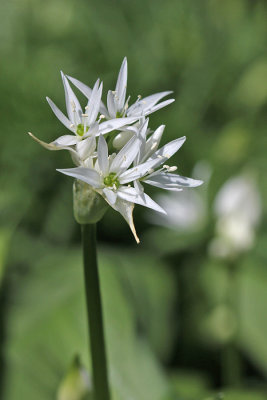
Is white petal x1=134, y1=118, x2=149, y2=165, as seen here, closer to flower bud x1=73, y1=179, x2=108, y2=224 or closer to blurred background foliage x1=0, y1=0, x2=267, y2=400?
flower bud x1=73, y1=179, x2=108, y2=224

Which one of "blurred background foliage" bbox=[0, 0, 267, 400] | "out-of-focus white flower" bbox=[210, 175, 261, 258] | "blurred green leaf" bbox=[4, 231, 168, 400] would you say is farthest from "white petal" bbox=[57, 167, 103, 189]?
"out-of-focus white flower" bbox=[210, 175, 261, 258]

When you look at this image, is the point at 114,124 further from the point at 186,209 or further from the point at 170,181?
the point at 186,209

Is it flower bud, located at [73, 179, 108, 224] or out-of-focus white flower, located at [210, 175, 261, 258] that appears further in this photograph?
out-of-focus white flower, located at [210, 175, 261, 258]

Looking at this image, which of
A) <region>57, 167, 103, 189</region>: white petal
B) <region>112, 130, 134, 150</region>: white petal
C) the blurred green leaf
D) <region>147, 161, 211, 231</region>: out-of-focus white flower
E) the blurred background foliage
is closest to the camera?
<region>57, 167, 103, 189</region>: white petal

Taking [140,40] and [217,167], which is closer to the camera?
A: [217,167]

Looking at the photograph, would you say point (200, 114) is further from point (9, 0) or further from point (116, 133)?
point (116, 133)

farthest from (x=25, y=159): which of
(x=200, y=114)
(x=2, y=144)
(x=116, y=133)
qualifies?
(x=116, y=133)
